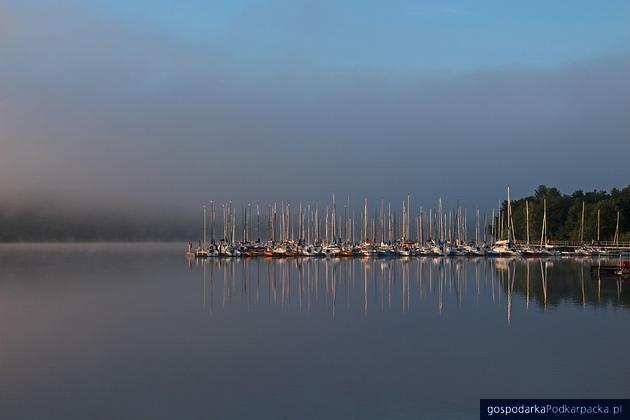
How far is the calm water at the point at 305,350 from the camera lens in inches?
861

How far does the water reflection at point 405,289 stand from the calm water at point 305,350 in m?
0.25

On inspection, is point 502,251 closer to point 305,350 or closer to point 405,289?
point 405,289

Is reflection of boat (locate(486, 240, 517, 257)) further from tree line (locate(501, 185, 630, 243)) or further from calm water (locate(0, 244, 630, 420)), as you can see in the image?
calm water (locate(0, 244, 630, 420))

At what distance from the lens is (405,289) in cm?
5984

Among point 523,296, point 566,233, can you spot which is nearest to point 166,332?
point 523,296

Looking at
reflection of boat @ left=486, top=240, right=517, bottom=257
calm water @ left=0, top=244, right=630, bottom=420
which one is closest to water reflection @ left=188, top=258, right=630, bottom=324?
calm water @ left=0, top=244, right=630, bottom=420

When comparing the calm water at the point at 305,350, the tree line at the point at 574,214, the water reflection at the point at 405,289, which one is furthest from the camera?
the tree line at the point at 574,214

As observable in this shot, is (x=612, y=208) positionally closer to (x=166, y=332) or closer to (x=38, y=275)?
(x=38, y=275)

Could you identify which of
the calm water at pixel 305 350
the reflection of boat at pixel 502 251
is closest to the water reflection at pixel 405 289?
the calm water at pixel 305 350

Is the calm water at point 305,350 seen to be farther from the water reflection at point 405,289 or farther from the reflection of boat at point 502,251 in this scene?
the reflection of boat at point 502,251

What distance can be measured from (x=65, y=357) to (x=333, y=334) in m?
13.1

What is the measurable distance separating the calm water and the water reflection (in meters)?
0.25

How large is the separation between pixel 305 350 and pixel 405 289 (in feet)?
99.3

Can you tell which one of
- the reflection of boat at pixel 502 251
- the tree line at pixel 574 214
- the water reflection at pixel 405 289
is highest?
the tree line at pixel 574 214
